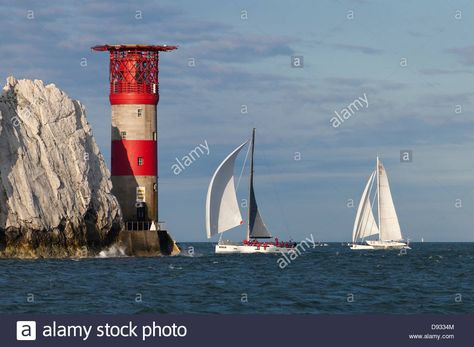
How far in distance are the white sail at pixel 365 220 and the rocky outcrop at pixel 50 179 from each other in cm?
4764

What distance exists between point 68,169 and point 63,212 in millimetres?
3973

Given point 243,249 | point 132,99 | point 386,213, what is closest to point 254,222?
point 243,249

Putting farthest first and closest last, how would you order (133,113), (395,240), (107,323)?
1. (395,240)
2. (133,113)
3. (107,323)

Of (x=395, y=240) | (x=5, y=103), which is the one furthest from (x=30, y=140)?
(x=395, y=240)

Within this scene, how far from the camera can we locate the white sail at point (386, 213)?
12862cm

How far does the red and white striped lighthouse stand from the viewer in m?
88.0

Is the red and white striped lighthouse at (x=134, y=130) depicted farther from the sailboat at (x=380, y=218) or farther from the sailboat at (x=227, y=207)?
the sailboat at (x=380, y=218)

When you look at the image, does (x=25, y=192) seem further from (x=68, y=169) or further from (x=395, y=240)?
(x=395, y=240)

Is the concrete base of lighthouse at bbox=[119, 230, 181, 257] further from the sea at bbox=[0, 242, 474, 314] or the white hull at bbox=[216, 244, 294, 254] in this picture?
the white hull at bbox=[216, 244, 294, 254]

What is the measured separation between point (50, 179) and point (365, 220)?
188 feet

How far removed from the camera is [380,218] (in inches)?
5113

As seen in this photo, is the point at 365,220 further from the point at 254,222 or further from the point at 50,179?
the point at 50,179

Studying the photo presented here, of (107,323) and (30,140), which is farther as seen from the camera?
(30,140)

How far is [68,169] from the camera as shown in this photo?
82.3 m
